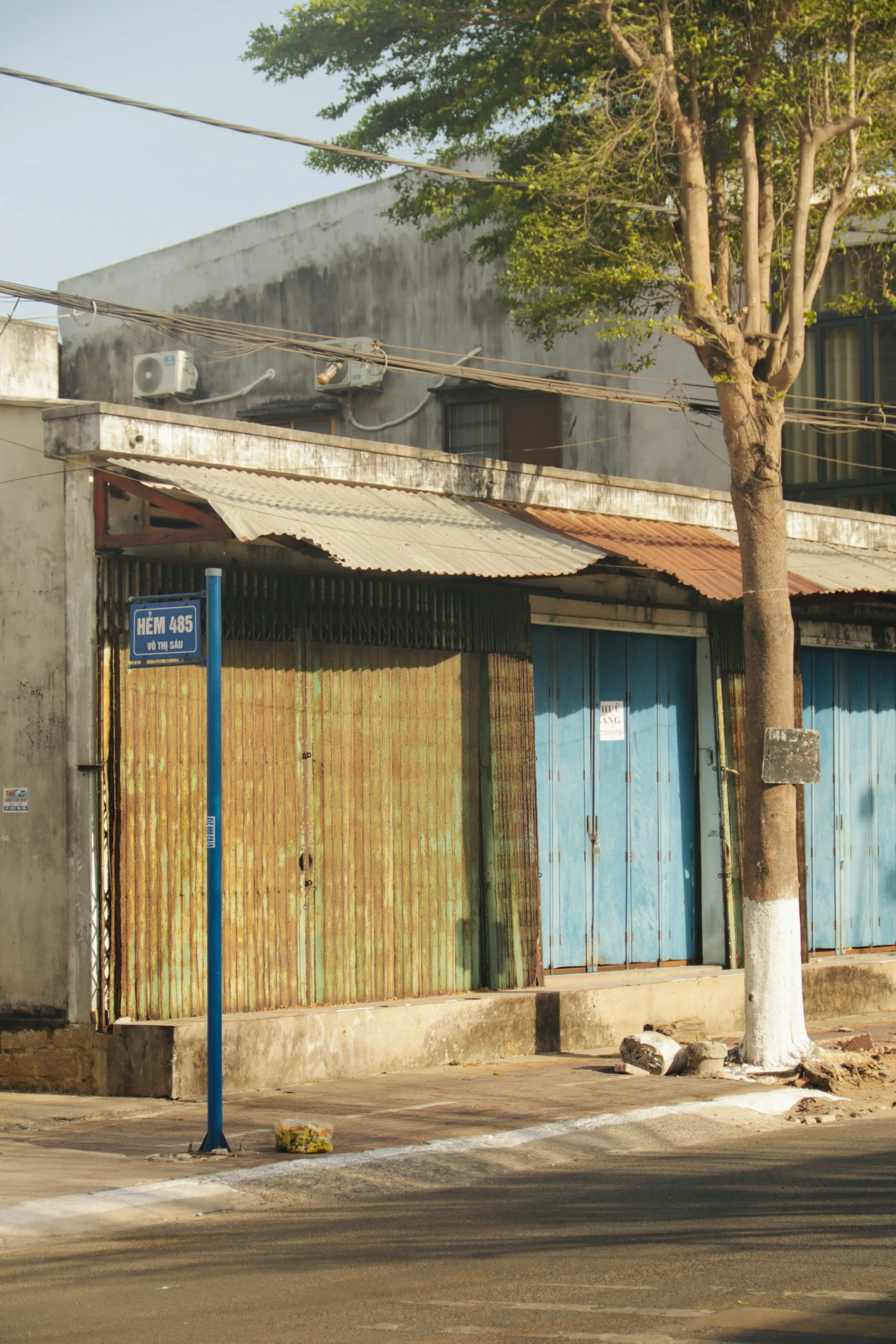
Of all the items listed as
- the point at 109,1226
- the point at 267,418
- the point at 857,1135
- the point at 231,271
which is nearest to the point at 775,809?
the point at 857,1135

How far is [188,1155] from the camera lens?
827 cm

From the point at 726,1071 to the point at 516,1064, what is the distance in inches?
67.5

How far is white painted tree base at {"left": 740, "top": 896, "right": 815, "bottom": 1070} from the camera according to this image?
35.6ft

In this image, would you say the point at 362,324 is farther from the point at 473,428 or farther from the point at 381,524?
the point at 381,524

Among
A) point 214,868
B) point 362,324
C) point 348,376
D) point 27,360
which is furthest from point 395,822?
point 362,324

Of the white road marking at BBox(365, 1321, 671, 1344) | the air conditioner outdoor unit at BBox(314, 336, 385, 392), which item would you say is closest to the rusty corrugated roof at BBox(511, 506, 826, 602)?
the white road marking at BBox(365, 1321, 671, 1344)

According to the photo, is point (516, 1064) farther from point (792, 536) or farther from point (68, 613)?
point (792, 536)

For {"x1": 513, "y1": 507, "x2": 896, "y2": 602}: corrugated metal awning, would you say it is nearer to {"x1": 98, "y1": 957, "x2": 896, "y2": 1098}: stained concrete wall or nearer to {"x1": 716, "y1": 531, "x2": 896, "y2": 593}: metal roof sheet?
{"x1": 716, "y1": 531, "x2": 896, "y2": 593}: metal roof sheet

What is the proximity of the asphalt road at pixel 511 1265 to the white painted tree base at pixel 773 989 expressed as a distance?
8.54 ft

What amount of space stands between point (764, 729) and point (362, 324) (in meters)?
15.1

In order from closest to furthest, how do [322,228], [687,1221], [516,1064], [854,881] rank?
[687,1221]
[516,1064]
[854,881]
[322,228]

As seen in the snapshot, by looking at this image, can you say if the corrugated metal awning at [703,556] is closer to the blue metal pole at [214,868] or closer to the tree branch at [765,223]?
the tree branch at [765,223]

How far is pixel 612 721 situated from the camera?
1430 cm

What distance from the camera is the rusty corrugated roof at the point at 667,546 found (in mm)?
12492
